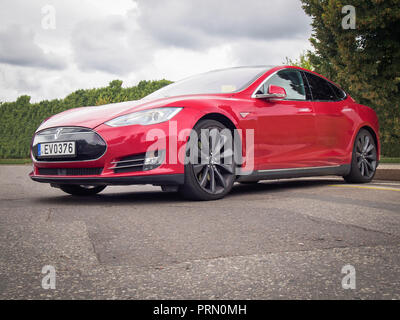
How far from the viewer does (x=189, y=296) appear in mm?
2084

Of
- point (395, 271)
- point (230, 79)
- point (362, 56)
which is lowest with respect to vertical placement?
point (395, 271)

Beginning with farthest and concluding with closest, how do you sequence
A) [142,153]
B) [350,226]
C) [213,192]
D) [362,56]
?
[362,56] < [213,192] < [142,153] < [350,226]

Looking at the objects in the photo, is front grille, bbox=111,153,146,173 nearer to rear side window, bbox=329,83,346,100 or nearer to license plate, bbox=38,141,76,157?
license plate, bbox=38,141,76,157

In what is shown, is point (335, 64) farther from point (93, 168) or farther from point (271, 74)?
point (93, 168)

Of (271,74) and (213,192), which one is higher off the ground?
(271,74)

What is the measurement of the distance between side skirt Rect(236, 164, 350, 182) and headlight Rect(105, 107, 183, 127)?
3.54 feet

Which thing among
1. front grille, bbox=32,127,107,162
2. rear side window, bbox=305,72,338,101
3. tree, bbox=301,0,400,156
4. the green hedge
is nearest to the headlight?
front grille, bbox=32,127,107,162

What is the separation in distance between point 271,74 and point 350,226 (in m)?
2.65

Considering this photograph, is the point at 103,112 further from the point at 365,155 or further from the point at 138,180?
the point at 365,155

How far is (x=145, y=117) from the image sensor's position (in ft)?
15.1

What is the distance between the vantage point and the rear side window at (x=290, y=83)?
577 cm

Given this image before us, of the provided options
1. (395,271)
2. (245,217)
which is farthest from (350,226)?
(395,271)

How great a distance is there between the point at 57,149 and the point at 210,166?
1510mm

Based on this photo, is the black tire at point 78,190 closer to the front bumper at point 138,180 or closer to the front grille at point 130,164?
the front bumper at point 138,180
